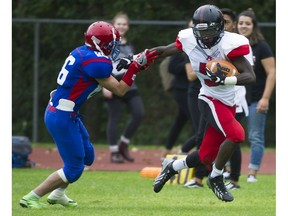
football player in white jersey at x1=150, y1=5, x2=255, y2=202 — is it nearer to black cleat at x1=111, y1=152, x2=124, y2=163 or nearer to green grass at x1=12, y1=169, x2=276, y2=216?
green grass at x1=12, y1=169, x2=276, y2=216

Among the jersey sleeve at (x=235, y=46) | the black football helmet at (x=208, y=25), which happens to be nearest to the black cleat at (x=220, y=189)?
the jersey sleeve at (x=235, y=46)

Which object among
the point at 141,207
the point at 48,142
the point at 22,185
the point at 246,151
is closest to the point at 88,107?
the point at 48,142

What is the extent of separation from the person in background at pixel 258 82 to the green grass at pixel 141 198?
1.50 ft

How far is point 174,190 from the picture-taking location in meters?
→ 10.2

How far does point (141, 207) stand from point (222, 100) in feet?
4.15

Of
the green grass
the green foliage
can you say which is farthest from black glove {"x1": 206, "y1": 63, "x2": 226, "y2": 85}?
the green foliage

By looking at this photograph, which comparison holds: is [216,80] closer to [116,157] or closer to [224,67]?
[224,67]

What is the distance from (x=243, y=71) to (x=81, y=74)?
4.86 feet

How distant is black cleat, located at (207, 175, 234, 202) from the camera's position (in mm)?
8484

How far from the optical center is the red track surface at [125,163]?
13211mm

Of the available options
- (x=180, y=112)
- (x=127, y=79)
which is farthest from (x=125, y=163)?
(x=127, y=79)

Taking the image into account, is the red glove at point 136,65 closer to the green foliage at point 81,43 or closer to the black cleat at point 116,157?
the black cleat at point 116,157

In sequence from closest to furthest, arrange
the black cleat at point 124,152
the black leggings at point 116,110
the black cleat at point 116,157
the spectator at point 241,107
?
1. the spectator at point 241,107
2. the black leggings at point 116,110
3. the black cleat at point 116,157
4. the black cleat at point 124,152
